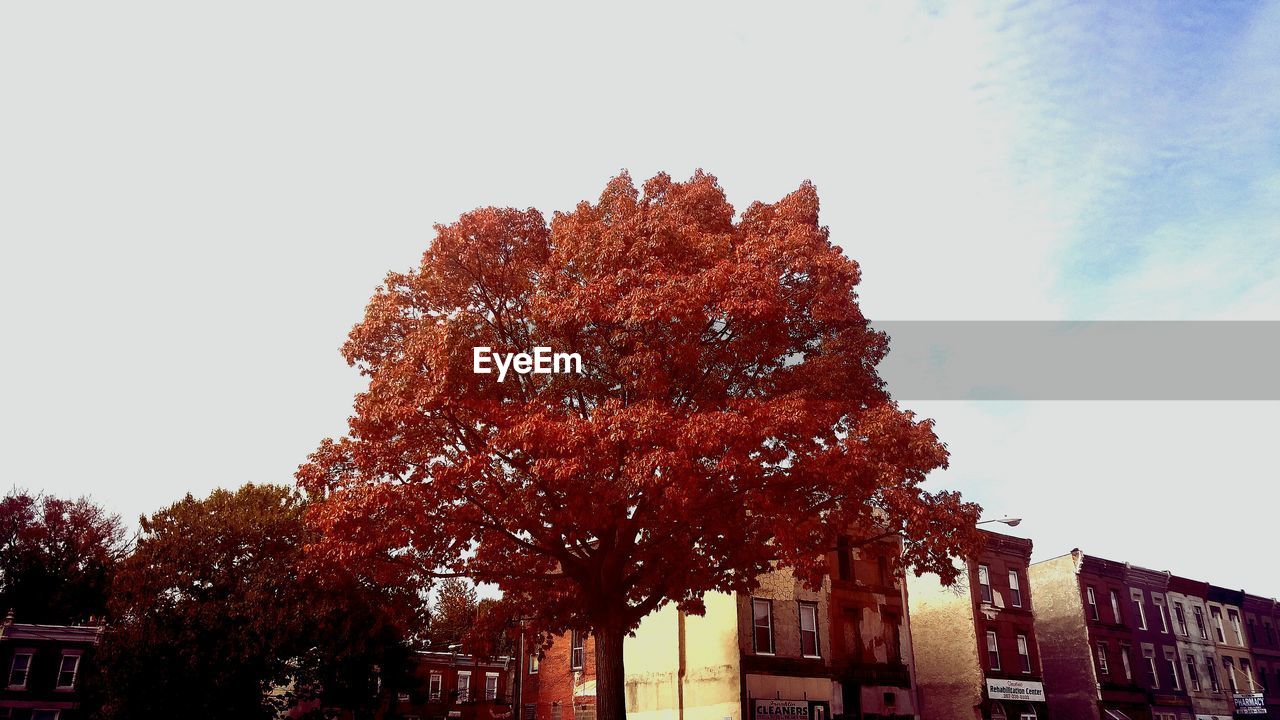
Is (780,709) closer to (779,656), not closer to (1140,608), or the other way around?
(779,656)

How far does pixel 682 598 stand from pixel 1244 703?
52.9m

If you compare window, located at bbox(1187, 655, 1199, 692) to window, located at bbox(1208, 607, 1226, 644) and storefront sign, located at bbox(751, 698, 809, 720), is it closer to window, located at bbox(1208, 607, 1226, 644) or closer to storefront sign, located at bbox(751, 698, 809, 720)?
window, located at bbox(1208, 607, 1226, 644)

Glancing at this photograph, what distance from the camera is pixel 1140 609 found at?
174 ft

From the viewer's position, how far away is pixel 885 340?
69.7 feet

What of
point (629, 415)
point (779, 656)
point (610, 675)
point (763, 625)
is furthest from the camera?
point (763, 625)

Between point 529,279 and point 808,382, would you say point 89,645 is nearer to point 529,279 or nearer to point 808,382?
point 529,279

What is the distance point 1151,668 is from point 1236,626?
1448 cm

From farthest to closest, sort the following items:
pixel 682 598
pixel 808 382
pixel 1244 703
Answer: pixel 1244 703 < pixel 682 598 < pixel 808 382

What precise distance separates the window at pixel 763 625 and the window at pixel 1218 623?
142 ft

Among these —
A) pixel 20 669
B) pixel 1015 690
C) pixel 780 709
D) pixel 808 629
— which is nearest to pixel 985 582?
pixel 1015 690

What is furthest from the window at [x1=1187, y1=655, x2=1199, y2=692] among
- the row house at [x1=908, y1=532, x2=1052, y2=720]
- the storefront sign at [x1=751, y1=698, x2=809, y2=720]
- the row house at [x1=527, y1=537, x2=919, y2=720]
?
the storefront sign at [x1=751, y1=698, x2=809, y2=720]

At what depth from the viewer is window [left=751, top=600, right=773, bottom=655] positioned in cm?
3272

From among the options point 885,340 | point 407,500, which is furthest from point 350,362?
point 885,340

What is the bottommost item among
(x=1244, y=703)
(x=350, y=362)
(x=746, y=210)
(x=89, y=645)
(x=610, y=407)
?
(x=1244, y=703)
